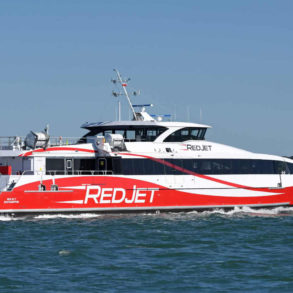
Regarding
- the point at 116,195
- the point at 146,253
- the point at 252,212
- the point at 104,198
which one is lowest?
the point at 252,212

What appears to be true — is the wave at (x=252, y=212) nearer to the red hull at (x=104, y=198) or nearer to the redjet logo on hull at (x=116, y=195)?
the red hull at (x=104, y=198)

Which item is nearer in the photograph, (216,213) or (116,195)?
(116,195)

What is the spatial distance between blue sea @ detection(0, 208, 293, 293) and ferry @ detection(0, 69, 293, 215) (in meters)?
0.73

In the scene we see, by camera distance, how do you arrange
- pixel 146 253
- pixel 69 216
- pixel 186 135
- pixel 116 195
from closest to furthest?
pixel 146 253
pixel 69 216
pixel 116 195
pixel 186 135

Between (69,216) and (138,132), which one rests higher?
(138,132)

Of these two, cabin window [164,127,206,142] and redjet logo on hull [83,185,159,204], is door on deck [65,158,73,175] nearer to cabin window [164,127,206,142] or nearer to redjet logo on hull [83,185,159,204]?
redjet logo on hull [83,185,159,204]

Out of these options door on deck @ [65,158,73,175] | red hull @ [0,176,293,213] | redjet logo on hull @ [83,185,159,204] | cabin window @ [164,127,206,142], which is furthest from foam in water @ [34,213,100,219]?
cabin window @ [164,127,206,142]

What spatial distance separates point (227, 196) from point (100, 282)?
1429 centimetres

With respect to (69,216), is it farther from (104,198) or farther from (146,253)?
(146,253)

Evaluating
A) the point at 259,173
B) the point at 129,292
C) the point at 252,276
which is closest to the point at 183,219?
A: the point at 259,173

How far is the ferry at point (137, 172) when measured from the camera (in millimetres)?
25733

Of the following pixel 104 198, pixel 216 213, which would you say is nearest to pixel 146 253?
pixel 104 198

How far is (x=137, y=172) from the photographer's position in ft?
89.4

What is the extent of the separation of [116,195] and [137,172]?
1420mm
